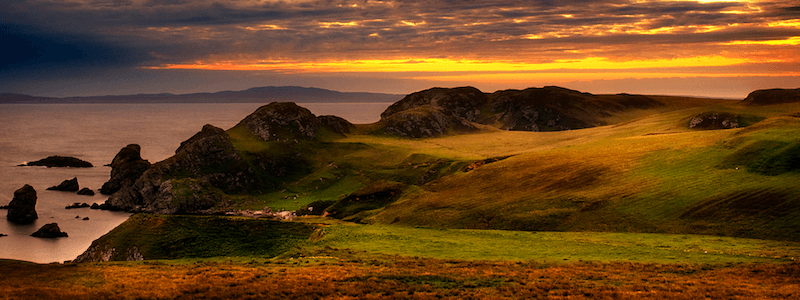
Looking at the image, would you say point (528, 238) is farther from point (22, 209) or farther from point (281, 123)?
point (281, 123)

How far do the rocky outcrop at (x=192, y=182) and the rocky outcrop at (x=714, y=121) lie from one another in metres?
140

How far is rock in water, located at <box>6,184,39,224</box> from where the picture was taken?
12912cm

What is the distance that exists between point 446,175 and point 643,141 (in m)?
44.3

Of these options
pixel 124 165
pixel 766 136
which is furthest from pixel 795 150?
pixel 124 165

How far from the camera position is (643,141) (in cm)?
11194

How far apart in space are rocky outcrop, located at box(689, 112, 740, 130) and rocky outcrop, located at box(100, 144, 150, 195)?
173m

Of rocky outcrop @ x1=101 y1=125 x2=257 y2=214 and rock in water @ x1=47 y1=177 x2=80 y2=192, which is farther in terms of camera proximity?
rock in water @ x1=47 y1=177 x2=80 y2=192

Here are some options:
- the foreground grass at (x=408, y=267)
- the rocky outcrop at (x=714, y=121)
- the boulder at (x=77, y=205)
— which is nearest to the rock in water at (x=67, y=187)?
the boulder at (x=77, y=205)

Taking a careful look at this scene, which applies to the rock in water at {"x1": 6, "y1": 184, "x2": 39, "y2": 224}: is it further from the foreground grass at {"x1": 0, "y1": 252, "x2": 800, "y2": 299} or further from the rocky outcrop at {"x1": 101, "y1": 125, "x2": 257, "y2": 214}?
the foreground grass at {"x1": 0, "y1": 252, "x2": 800, "y2": 299}

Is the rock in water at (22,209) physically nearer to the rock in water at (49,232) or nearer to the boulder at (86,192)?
the rock in water at (49,232)

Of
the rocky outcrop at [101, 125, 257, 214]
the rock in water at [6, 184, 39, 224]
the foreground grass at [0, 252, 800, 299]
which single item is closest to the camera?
the foreground grass at [0, 252, 800, 299]

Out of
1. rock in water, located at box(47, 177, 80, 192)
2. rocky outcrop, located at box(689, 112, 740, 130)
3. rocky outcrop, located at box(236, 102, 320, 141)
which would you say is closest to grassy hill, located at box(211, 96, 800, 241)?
rocky outcrop, located at box(236, 102, 320, 141)

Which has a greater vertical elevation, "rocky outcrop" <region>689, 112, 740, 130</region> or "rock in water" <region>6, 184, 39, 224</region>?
"rocky outcrop" <region>689, 112, 740, 130</region>

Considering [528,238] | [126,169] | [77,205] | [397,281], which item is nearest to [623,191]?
[528,238]
